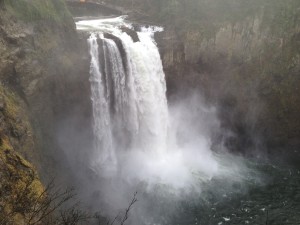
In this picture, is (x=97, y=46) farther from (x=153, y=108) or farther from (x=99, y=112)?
(x=153, y=108)

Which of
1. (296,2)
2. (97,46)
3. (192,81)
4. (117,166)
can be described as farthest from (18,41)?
(296,2)

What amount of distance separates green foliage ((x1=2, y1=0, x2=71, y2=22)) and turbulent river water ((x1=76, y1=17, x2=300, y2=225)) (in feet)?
7.27

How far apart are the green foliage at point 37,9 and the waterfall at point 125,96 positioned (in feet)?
7.41

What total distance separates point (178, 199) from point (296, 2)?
16248mm

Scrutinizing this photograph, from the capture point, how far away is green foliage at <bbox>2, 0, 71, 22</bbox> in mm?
15961

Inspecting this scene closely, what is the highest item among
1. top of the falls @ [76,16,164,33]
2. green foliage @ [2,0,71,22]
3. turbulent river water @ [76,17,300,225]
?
green foliage @ [2,0,71,22]

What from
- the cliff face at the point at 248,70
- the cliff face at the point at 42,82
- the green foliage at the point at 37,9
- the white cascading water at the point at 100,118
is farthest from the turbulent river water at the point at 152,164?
the green foliage at the point at 37,9

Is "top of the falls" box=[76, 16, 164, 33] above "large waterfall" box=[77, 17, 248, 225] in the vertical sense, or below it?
above

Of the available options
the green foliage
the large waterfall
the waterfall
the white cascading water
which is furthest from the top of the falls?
the green foliage

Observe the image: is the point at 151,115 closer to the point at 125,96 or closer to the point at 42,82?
the point at 125,96

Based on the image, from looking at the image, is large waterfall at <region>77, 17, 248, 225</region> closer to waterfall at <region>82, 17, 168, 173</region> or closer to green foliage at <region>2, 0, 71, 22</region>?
waterfall at <region>82, 17, 168, 173</region>

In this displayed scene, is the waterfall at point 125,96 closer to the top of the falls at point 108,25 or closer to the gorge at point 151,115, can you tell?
the gorge at point 151,115

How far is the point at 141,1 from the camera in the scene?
3033 cm

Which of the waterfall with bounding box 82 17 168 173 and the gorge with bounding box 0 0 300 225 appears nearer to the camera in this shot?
the gorge with bounding box 0 0 300 225
